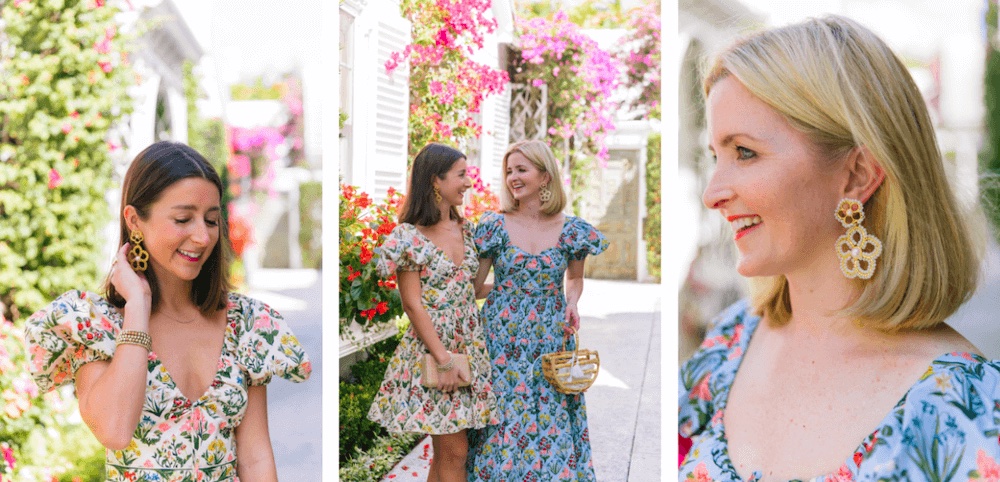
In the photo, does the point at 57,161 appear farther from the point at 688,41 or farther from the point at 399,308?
the point at 688,41

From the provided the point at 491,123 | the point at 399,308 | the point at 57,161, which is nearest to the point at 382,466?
the point at 399,308

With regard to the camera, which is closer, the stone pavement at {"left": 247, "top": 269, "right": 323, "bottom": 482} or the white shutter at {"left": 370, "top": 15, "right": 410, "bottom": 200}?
the stone pavement at {"left": 247, "top": 269, "right": 323, "bottom": 482}

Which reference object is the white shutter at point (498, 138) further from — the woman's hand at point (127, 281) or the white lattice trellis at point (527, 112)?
the woman's hand at point (127, 281)

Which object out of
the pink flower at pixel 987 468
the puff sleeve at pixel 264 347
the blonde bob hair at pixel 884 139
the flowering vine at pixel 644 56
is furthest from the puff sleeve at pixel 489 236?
the flowering vine at pixel 644 56

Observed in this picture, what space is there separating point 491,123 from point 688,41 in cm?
578

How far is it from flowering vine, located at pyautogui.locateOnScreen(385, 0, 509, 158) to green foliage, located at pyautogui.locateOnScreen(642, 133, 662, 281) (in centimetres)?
583

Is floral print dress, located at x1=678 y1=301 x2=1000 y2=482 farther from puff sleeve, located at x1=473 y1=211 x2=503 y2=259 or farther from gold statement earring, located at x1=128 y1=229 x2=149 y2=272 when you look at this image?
puff sleeve, located at x1=473 y1=211 x2=503 y2=259

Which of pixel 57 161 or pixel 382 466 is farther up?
pixel 57 161

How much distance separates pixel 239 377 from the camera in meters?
2.00

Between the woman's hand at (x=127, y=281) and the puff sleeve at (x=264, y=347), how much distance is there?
22 cm

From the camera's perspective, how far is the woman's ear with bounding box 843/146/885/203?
49.9 inches

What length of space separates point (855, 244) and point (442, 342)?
2168mm

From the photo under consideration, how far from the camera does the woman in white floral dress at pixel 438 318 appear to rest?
3.23m

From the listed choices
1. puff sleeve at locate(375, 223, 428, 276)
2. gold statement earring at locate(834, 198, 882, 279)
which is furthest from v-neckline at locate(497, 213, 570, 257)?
gold statement earring at locate(834, 198, 882, 279)
